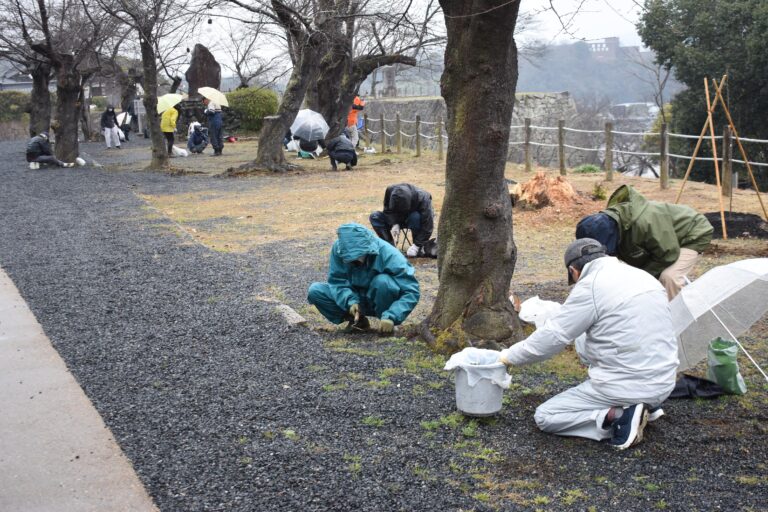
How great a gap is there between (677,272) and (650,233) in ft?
1.38

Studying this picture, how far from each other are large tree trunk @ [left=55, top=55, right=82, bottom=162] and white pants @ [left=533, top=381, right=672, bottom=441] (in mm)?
19876

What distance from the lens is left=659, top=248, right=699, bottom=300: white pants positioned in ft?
18.3

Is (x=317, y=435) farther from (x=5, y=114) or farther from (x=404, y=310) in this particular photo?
(x=5, y=114)

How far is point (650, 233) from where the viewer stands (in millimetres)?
5383

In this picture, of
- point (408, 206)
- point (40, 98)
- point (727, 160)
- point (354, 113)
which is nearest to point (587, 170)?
point (727, 160)

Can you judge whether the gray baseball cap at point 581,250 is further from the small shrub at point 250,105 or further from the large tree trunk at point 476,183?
the small shrub at point 250,105

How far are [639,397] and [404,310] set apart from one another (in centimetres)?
229

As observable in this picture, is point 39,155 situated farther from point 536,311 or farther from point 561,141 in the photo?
point 536,311

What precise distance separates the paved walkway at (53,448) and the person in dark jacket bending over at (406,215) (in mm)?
4044

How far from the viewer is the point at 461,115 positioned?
538 centimetres

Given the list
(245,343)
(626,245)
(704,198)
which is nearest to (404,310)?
(245,343)

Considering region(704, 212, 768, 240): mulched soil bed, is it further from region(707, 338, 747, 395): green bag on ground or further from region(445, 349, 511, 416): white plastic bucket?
region(445, 349, 511, 416): white plastic bucket

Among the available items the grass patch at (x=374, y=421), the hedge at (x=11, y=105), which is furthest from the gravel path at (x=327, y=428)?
the hedge at (x=11, y=105)

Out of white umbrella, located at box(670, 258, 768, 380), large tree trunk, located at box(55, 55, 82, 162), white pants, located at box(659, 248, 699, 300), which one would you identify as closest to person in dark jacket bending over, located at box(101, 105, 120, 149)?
large tree trunk, located at box(55, 55, 82, 162)
